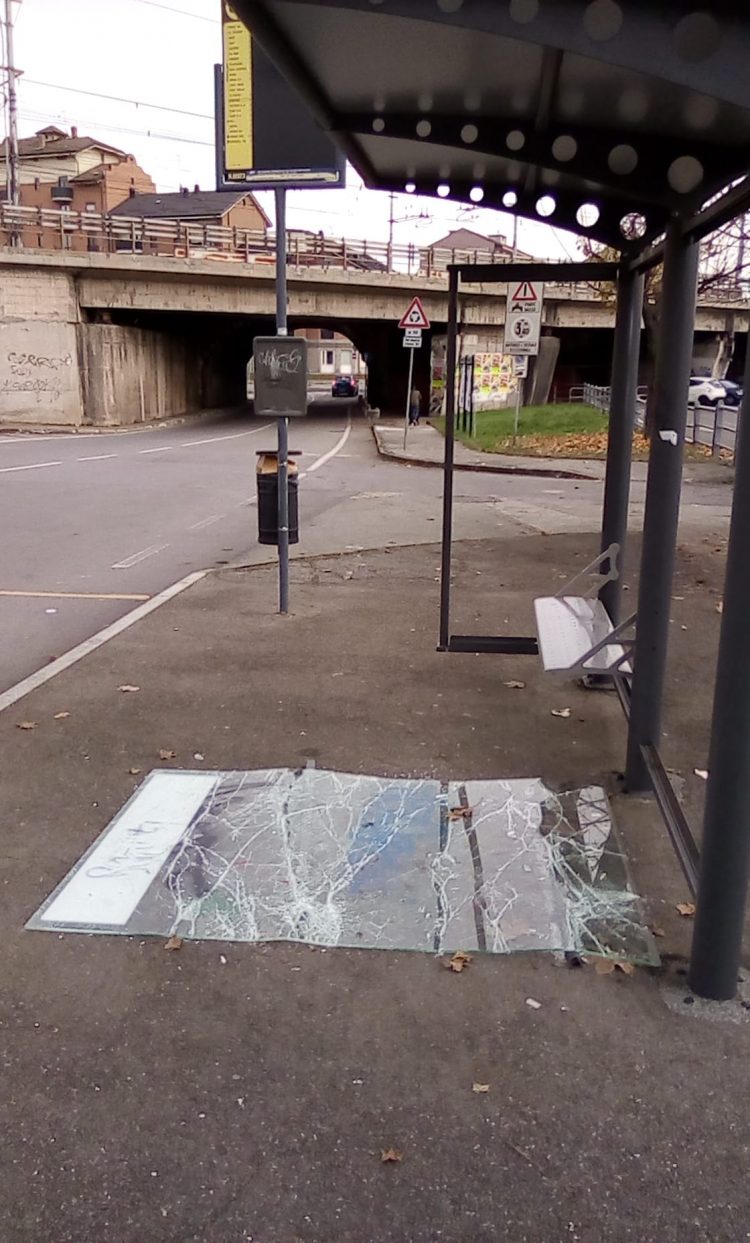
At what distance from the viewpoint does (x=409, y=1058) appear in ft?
9.09

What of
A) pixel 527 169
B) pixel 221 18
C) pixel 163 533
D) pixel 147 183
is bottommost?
pixel 163 533

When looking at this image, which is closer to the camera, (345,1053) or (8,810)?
(345,1053)

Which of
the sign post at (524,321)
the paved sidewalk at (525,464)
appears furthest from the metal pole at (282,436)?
the sign post at (524,321)

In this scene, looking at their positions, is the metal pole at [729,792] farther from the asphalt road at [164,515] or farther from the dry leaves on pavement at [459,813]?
the asphalt road at [164,515]

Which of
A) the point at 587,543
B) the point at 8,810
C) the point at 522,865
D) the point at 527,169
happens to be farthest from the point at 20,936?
the point at 587,543

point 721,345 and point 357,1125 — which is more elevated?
point 721,345

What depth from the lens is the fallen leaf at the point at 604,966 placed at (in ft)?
10.4

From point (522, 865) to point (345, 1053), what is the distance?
1.28m

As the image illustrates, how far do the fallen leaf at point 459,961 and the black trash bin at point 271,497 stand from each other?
15.1 feet

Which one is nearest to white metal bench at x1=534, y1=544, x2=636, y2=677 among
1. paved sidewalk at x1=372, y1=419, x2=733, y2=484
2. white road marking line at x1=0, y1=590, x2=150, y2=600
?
white road marking line at x1=0, y1=590, x2=150, y2=600

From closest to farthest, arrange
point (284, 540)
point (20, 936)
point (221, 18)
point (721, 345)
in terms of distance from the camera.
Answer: point (20, 936), point (221, 18), point (284, 540), point (721, 345)

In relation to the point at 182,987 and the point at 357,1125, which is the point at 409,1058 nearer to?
the point at 357,1125

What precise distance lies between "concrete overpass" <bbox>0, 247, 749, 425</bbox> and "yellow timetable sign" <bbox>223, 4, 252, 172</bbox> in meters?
26.3

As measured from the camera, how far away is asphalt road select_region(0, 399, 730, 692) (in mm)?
8172
